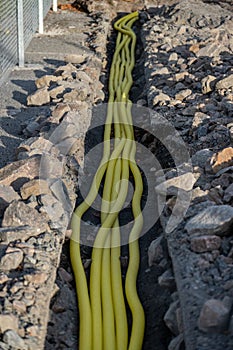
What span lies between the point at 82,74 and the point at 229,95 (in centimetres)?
218

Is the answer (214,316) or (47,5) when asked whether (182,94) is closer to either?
(214,316)

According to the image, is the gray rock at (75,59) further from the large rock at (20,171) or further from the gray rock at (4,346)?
the gray rock at (4,346)

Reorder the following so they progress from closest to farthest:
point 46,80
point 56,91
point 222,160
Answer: point 222,160, point 56,91, point 46,80

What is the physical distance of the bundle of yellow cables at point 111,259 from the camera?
439 centimetres

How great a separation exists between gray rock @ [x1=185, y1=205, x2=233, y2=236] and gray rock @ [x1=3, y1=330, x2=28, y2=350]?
1.51 m

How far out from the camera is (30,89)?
8781 mm

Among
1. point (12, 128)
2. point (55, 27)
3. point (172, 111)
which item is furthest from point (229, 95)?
point (55, 27)

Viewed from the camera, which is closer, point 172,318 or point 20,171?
point 172,318

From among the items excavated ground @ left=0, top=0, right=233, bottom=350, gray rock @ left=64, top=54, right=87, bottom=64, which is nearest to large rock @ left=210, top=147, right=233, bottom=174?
excavated ground @ left=0, top=0, right=233, bottom=350

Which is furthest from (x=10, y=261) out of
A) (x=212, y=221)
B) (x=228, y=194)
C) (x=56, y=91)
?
(x=56, y=91)

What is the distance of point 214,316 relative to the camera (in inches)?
145

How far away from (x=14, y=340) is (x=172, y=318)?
104cm

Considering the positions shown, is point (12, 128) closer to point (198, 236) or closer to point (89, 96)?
point (89, 96)

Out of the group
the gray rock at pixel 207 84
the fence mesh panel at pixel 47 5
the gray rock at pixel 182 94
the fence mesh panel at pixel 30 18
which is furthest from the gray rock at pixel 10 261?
the fence mesh panel at pixel 47 5
